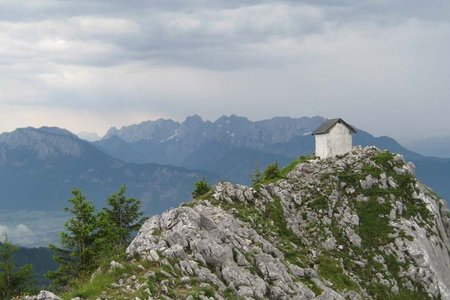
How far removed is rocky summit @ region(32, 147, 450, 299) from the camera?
36.2 metres

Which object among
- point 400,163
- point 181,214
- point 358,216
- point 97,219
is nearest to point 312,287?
point 181,214

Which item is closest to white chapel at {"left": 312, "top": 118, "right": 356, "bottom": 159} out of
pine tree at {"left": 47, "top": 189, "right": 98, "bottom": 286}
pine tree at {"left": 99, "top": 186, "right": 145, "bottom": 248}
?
pine tree at {"left": 99, "top": 186, "right": 145, "bottom": 248}

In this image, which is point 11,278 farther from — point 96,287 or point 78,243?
point 96,287

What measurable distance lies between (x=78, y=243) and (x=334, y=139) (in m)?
38.4

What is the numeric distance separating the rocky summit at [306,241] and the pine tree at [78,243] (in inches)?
521

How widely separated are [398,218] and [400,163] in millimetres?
12607

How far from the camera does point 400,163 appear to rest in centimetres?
7025

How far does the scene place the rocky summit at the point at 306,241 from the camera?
36188 millimetres

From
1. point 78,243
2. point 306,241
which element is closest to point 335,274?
point 306,241

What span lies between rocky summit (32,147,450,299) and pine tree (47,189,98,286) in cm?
1322

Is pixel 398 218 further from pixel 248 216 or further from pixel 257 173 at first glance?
pixel 257 173

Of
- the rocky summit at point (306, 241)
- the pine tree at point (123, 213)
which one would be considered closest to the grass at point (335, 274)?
the rocky summit at point (306, 241)

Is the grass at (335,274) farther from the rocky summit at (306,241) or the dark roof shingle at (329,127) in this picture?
the dark roof shingle at (329,127)

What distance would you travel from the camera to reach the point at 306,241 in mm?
53531
